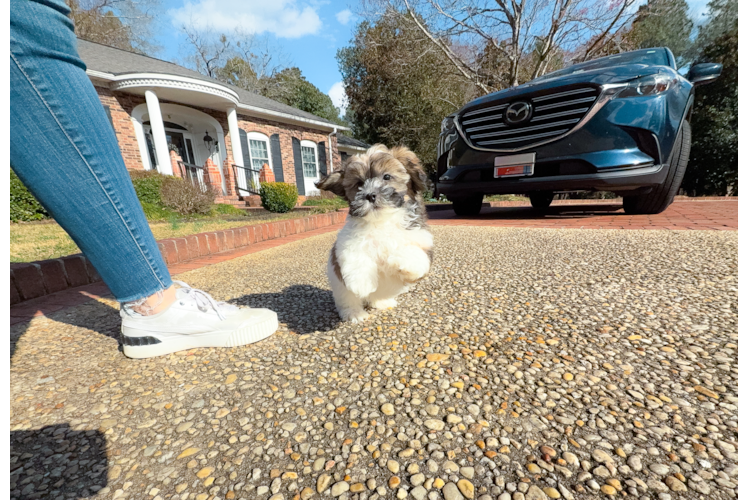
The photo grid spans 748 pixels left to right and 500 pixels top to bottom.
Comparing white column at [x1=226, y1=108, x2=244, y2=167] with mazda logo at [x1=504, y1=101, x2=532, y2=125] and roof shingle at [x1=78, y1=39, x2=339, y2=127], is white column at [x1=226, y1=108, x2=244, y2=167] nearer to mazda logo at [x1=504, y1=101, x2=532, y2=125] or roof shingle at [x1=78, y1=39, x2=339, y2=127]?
roof shingle at [x1=78, y1=39, x2=339, y2=127]

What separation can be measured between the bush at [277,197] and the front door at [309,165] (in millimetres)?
8688

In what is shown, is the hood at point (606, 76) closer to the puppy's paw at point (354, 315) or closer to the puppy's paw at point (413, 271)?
the puppy's paw at point (413, 271)

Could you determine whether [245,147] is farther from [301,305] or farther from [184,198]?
[301,305]

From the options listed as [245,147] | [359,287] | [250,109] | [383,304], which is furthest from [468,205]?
[250,109]

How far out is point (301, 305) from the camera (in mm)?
2412

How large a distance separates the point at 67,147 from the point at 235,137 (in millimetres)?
14123

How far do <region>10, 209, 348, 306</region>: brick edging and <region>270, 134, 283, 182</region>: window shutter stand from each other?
10466 millimetres

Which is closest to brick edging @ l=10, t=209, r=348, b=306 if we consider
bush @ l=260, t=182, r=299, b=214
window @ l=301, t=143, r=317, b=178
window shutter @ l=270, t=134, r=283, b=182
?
bush @ l=260, t=182, r=299, b=214

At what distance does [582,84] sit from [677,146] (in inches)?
59.6

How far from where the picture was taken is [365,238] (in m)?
1.94

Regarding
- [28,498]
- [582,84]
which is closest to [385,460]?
[28,498]

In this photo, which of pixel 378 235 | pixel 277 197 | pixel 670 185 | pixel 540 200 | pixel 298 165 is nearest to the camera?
pixel 378 235
